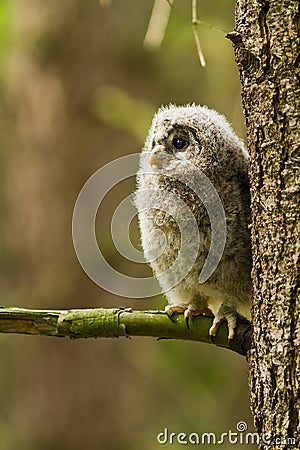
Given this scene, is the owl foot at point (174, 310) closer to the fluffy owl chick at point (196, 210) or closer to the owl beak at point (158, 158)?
the fluffy owl chick at point (196, 210)

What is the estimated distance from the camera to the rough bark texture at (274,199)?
5.37 feet

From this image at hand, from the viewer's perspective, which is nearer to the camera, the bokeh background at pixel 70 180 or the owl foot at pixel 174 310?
the owl foot at pixel 174 310

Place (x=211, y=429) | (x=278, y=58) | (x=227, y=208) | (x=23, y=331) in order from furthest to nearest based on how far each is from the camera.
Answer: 1. (x=211, y=429)
2. (x=227, y=208)
3. (x=23, y=331)
4. (x=278, y=58)

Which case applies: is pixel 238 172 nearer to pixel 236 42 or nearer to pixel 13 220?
pixel 236 42

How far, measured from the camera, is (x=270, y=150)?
66.0 inches

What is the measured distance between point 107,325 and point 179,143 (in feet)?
1.82

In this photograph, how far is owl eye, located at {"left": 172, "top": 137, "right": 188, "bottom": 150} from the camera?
208 cm

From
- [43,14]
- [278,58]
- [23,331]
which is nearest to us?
[278,58]

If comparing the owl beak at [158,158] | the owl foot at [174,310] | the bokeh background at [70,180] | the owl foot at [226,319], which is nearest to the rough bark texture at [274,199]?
the owl foot at [226,319]

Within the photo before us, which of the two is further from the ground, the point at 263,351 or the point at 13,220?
the point at 13,220

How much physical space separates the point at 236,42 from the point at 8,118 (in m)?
3.28

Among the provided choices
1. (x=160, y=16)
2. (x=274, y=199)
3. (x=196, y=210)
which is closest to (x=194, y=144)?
(x=196, y=210)

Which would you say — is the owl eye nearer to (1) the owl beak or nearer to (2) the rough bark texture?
(1) the owl beak

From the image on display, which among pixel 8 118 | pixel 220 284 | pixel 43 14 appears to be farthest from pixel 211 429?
pixel 220 284
